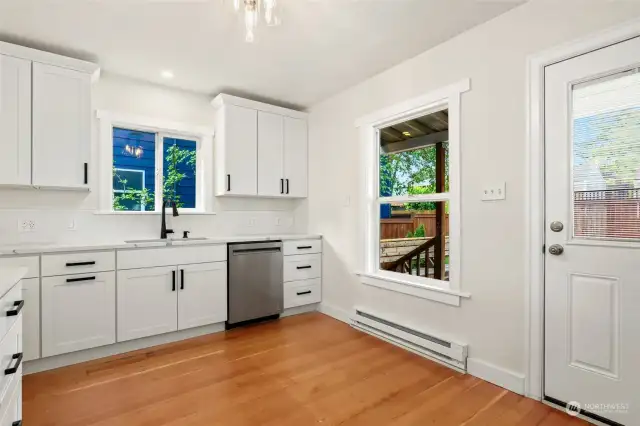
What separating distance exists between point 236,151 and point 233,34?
4.49 ft

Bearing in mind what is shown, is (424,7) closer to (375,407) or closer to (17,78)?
(375,407)

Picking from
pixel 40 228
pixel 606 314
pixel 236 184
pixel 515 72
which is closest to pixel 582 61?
pixel 515 72

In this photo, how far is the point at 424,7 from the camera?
2229 mm

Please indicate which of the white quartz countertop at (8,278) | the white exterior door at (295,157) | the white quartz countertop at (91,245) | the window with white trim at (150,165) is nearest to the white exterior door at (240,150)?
the window with white trim at (150,165)

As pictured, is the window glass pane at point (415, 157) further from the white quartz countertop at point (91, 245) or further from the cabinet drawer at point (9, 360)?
the cabinet drawer at point (9, 360)

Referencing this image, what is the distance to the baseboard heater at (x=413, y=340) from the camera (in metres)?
2.48

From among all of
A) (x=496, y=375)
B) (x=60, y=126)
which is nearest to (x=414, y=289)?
(x=496, y=375)

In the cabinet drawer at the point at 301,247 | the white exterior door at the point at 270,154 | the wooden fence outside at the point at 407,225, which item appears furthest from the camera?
the white exterior door at the point at 270,154

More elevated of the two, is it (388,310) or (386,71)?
(386,71)

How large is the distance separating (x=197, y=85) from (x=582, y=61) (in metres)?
3.22

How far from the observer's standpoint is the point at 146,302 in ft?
9.56

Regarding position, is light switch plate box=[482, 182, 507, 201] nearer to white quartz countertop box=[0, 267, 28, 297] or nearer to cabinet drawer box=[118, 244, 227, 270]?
cabinet drawer box=[118, 244, 227, 270]

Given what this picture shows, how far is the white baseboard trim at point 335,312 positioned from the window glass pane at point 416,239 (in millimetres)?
675

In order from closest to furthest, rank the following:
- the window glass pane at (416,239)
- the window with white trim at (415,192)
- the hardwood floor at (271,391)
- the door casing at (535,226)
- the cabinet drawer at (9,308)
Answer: the cabinet drawer at (9,308)
the hardwood floor at (271,391)
the door casing at (535,226)
the window with white trim at (415,192)
the window glass pane at (416,239)
